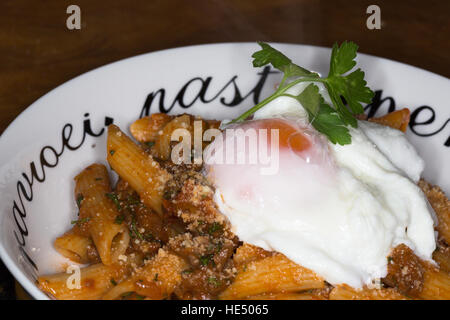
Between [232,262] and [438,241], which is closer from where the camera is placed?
[232,262]

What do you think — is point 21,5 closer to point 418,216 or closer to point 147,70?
point 147,70

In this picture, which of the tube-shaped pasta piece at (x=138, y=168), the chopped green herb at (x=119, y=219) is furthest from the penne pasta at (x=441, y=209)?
the chopped green herb at (x=119, y=219)

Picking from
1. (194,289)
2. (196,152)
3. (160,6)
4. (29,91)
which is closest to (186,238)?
(194,289)

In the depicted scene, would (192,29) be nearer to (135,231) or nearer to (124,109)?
(124,109)

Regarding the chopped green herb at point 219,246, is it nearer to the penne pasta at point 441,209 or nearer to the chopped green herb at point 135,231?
the chopped green herb at point 135,231

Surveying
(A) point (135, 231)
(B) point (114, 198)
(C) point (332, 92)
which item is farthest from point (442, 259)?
(B) point (114, 198)
